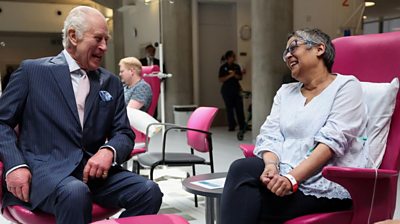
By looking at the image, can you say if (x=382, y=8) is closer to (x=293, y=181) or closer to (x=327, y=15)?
(x=327, y=15)

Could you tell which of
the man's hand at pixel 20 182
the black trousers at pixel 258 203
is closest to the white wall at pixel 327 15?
the black trousers at pixel 258 203

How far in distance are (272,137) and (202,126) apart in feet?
4.33

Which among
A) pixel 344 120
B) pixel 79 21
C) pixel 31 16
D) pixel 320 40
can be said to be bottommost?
pixel 344 120

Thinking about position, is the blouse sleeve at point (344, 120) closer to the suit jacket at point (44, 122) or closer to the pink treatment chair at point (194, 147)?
the suit jacket at point (44, 122)

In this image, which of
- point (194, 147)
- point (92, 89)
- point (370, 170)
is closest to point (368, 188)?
point (370, 170)

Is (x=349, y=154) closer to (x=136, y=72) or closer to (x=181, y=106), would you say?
(x=136, y=72)

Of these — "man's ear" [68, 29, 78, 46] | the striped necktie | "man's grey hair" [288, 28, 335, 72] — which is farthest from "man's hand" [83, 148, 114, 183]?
"man's grey hair" [288, 28, 335, 72]

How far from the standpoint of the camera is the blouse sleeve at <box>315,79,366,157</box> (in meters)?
1.92

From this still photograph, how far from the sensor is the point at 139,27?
7.71m

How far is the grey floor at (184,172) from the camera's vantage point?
3.35m

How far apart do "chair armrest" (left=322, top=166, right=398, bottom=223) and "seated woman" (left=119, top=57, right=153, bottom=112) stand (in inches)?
91.1

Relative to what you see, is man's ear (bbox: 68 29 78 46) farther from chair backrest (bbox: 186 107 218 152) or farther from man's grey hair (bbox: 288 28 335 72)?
chair backrest (bbox: 186 107 218 152)

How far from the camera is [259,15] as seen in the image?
21.3 feet

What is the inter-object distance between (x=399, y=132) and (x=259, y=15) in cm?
471
